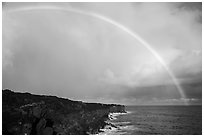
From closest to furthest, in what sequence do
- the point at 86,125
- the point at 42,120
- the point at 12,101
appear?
the point at 42,120 < the point at 12,101 < the point at 86,125

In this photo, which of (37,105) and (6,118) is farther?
(37,105)

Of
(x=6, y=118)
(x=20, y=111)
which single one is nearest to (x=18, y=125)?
(x=6, y=118)

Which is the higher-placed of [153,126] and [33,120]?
[33,120]

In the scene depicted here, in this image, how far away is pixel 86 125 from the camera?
1356 inches

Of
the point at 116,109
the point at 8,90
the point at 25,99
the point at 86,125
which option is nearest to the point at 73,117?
the point at 86,125

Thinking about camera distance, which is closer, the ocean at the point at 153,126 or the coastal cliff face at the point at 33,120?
the coastal cliff face at the point at 33,120

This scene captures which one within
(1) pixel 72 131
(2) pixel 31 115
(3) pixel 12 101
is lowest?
(1) pixel 72 131

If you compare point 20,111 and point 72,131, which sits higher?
point 20,111

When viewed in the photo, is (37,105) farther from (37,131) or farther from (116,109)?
(116,109)

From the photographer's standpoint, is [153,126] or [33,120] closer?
[33,120]

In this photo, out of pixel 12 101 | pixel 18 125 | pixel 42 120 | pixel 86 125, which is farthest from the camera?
pixel 86 125

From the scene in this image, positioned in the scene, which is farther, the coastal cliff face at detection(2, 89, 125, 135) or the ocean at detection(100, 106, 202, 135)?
the ocean at detection(100, 106, 202, 135)

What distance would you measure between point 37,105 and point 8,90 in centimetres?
738

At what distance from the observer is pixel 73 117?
1385 inches
